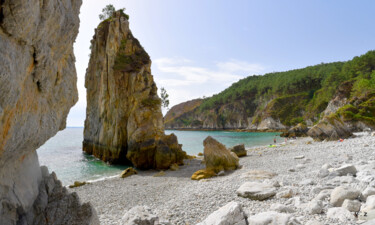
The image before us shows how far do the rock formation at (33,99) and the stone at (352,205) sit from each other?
6328 mm

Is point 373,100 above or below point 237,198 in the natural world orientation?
above

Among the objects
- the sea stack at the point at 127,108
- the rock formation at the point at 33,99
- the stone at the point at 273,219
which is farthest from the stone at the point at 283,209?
the sea stack at the point at 127,108

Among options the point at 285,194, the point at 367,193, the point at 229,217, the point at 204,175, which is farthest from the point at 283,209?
the point at 204,175

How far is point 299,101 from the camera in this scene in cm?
9806

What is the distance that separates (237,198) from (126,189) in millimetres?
8219

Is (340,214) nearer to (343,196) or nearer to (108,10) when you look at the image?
(343,196)

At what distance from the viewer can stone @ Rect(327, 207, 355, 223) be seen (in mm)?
4727

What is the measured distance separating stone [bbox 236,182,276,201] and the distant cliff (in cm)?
4358

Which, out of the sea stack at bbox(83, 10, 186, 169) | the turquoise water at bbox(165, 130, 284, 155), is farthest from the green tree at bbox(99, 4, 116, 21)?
the turquoise water at bbox(165, 130, 284, 155)

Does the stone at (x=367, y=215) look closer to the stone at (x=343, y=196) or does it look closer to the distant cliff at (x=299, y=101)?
the stone at (x=343, y=196)

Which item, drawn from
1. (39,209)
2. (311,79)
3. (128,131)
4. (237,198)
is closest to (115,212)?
(39,209)

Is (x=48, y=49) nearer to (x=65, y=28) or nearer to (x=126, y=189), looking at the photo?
(x=65, y=28)

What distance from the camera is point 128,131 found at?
25703 mm

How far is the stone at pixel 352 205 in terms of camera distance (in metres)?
5.02
